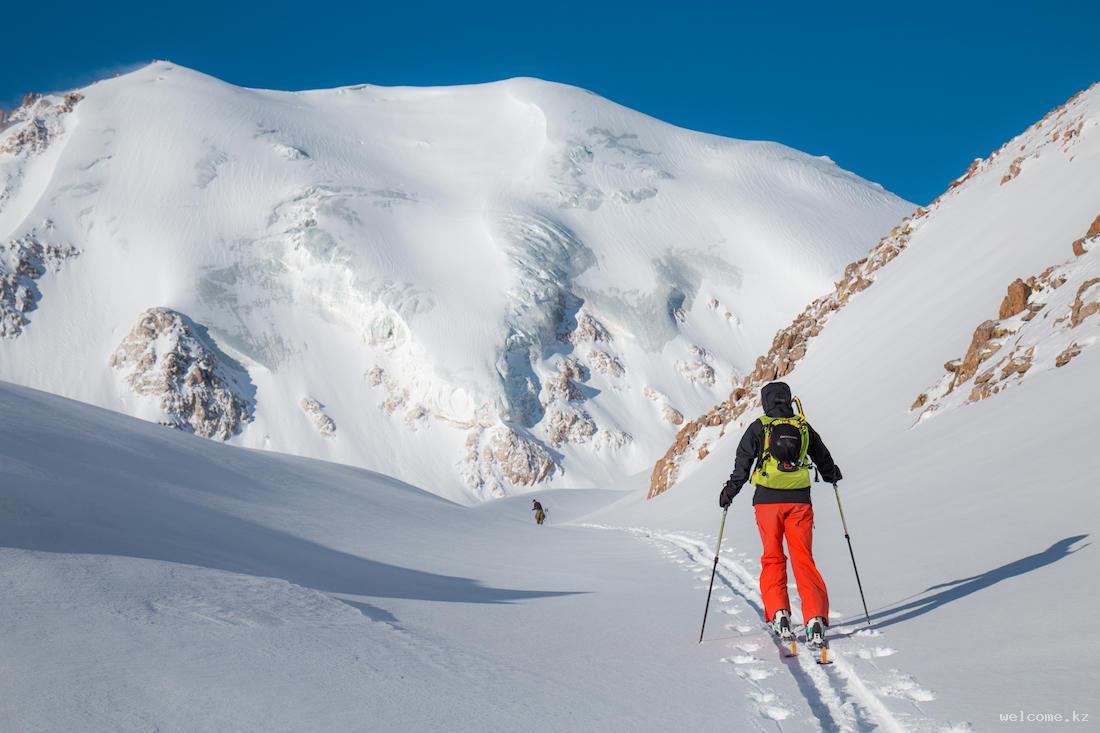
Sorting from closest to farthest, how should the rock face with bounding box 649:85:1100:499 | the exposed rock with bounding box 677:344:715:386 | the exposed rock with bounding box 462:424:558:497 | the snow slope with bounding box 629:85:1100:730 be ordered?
the snow slope with bounding box 629:85:1100:730
the rock face with bounding box 649:85:1100:499
the exposed rock with bounding box 462:424:558:497
the exposed rock with bounding box 677:344:715:386

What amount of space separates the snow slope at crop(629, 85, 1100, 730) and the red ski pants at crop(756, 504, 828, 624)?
0.65 metres

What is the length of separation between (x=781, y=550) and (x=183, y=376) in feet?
263

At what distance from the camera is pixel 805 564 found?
18.2 ft

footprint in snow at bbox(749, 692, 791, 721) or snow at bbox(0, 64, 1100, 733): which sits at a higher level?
snow at bbox(0, 64, 1100, 733)

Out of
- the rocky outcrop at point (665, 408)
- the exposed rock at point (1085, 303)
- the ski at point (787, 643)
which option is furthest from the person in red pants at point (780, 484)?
the rocky outcrop at point (665, 408)

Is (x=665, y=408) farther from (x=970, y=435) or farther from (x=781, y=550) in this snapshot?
(x=781, y=550)

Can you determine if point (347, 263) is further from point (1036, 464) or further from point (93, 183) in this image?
point (1036, 464)

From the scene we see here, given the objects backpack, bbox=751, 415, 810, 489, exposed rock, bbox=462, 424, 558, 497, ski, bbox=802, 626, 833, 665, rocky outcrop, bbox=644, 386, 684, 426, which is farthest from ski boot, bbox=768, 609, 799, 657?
rocky outcrop, bbox=644, 386, 684, 426

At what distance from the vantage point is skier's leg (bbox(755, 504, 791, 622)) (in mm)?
5629

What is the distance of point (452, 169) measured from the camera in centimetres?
11081

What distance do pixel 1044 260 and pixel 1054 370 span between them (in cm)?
808

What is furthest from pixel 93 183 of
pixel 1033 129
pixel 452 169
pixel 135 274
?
pixel 1033 129

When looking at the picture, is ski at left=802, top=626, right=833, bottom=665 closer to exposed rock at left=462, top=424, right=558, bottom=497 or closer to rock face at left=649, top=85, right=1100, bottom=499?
rock face at left=649, top=85, right=1100, bottom=499

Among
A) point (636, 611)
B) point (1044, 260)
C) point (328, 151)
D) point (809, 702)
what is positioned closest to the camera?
point (809, 702)
